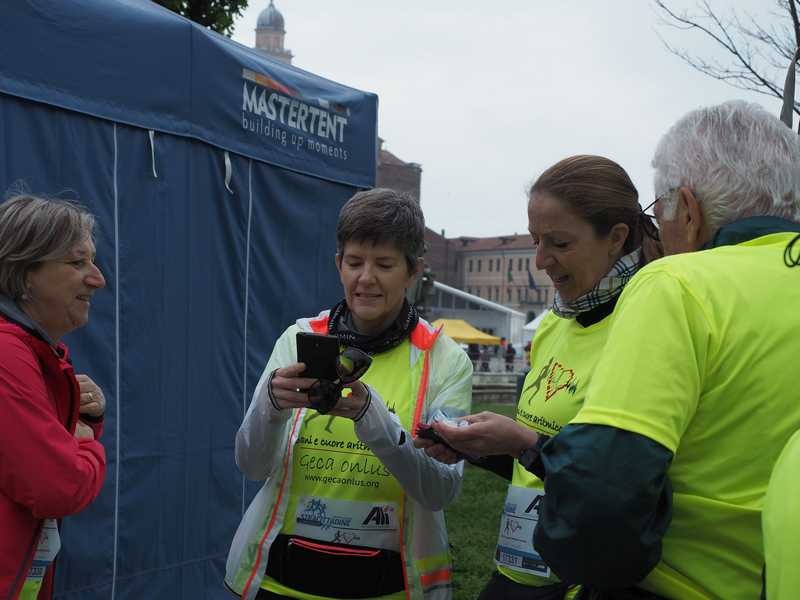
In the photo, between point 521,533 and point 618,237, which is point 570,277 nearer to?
point 618,237

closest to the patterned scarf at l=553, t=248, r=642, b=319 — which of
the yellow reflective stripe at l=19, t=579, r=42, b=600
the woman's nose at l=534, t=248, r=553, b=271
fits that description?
the woman's nose at l=534, t=248, r=553, b=271

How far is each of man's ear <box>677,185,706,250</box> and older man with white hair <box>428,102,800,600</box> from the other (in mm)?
117

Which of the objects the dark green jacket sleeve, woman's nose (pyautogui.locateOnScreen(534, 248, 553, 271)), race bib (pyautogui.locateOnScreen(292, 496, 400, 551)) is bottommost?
race bib (pyautogui.locateOnScreen(292, 496, 400, 551))

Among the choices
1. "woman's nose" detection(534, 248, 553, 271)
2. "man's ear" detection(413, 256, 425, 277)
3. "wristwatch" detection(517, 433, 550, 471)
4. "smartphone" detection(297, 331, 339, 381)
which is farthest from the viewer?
"man's ear" detection(413, 256, 425, 277)

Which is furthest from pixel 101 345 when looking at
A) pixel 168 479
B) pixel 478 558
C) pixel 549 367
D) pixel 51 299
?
pixel 478 558

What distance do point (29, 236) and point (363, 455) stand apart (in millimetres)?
1176

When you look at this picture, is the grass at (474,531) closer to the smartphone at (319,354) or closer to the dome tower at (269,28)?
the smartphone at (319,354)

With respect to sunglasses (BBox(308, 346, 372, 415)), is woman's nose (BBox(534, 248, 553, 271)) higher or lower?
higher

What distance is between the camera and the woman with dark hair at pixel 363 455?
2.38 meters

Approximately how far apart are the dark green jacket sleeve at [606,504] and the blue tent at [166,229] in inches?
119

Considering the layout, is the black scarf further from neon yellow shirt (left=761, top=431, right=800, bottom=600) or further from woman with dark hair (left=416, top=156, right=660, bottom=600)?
neon yellow shirt (left=761, top=431, right=800, bottom=600)

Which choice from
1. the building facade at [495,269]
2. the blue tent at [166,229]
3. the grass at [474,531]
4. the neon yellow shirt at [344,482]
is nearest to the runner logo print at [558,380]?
the neon yellow shirt at [344,482]

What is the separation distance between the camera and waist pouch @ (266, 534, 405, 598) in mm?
2391

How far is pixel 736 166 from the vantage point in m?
1.63
